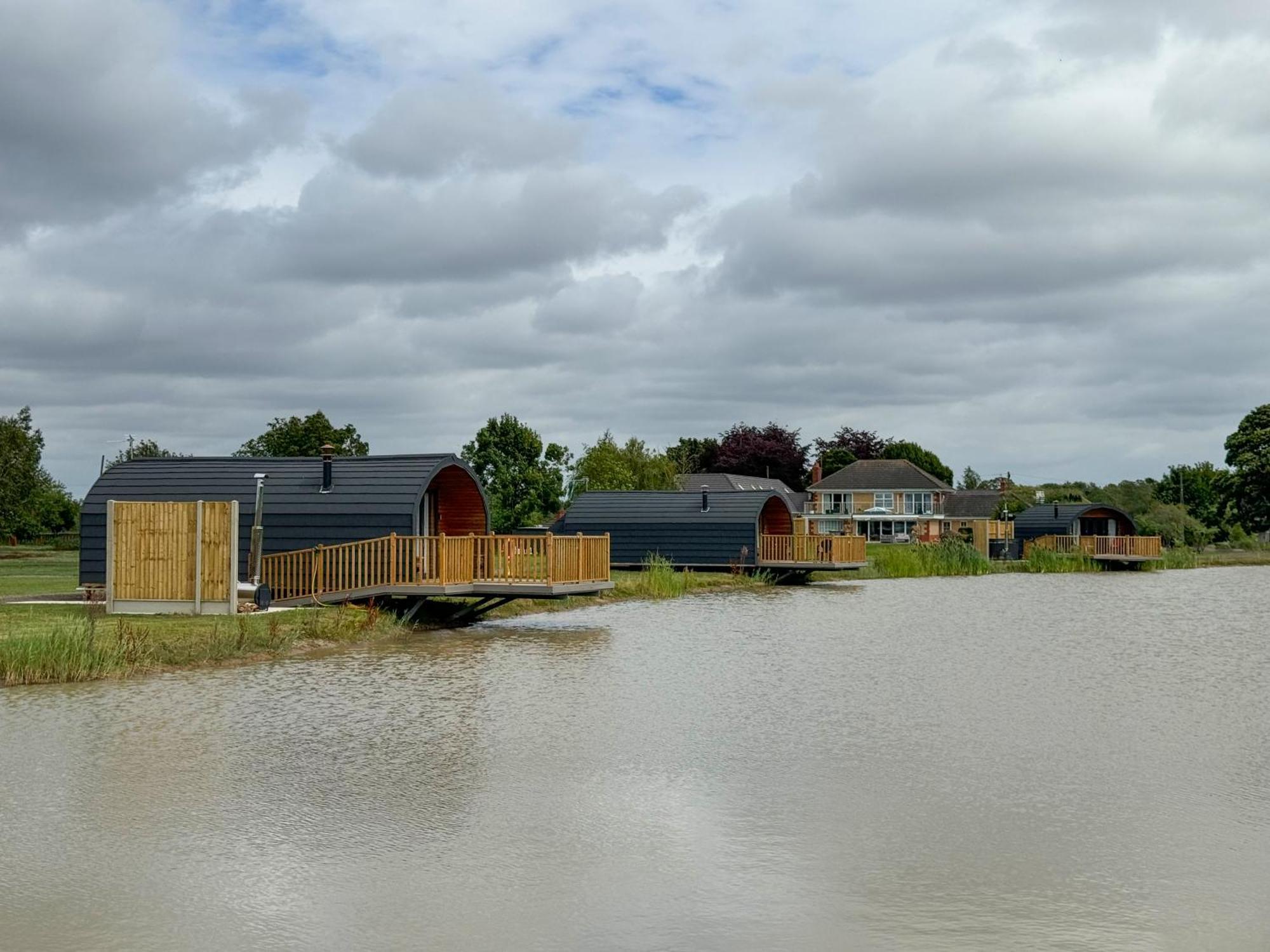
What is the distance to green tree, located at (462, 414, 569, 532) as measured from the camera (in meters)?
54.3

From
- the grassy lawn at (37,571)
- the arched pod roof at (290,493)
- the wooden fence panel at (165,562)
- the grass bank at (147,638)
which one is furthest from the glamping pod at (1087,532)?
the wooden fence panel at (165,562)

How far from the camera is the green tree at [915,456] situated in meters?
114

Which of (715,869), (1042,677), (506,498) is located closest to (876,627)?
(1042,677)

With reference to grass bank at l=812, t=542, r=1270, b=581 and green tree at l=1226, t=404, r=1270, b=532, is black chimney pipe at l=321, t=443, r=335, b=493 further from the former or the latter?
green tree at l=1226, t=404, r=1270, b=532

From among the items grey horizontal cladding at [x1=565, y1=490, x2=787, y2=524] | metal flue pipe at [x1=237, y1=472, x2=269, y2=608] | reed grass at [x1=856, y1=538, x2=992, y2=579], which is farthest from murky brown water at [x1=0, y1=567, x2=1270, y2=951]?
reed grass at [x1=856, y1=538, x2=992, y2=579]

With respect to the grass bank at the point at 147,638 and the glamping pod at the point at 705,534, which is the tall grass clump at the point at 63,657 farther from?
the glamping pod at the point at 705,534

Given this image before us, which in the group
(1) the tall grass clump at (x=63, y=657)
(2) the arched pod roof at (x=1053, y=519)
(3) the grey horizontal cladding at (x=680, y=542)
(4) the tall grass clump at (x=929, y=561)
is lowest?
Result: (1) the tall grass clump at (x=63, y=657)

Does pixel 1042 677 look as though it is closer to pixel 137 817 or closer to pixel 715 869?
pixel 715 869

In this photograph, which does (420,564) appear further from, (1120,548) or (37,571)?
(1120,548)

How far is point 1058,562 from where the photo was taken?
59.9 metres

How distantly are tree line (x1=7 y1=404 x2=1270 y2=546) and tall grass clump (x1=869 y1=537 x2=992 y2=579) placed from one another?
13.8 m

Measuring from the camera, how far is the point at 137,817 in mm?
10094

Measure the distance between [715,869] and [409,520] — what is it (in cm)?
1851

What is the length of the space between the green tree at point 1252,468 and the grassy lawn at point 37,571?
215 feet
